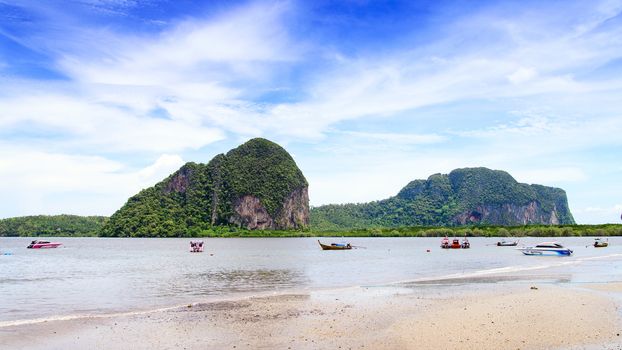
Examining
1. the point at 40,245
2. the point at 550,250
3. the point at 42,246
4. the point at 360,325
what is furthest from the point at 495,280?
the point at 42,246

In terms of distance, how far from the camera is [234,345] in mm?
14797

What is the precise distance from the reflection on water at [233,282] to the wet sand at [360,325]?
656 centimetres

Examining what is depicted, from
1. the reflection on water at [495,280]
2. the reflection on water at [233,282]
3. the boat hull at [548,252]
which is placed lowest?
the reflection on water at [233,282]

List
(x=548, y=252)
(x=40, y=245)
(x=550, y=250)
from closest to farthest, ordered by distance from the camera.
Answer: (x=550, y=250) → (x=548, y=252) → (x=40, y=245)

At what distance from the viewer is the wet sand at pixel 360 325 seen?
14.6 metres

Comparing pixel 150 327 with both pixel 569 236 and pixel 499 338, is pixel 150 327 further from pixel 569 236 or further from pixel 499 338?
pixel 569 236

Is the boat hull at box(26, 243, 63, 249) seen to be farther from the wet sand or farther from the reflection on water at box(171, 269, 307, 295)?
the wet sand

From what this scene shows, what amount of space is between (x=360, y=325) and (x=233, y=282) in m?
19.8

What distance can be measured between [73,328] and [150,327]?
9.06ft

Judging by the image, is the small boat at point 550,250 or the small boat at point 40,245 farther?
the small boat at point 40,245

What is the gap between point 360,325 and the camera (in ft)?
57.0

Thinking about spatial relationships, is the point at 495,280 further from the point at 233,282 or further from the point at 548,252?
the point at 548,252

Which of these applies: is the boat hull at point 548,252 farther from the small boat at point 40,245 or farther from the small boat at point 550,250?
the small boat at point 40,245

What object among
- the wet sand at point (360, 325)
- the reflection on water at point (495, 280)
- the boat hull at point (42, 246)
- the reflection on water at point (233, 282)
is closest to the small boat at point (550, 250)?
the reflection on water at point (495, 280)
